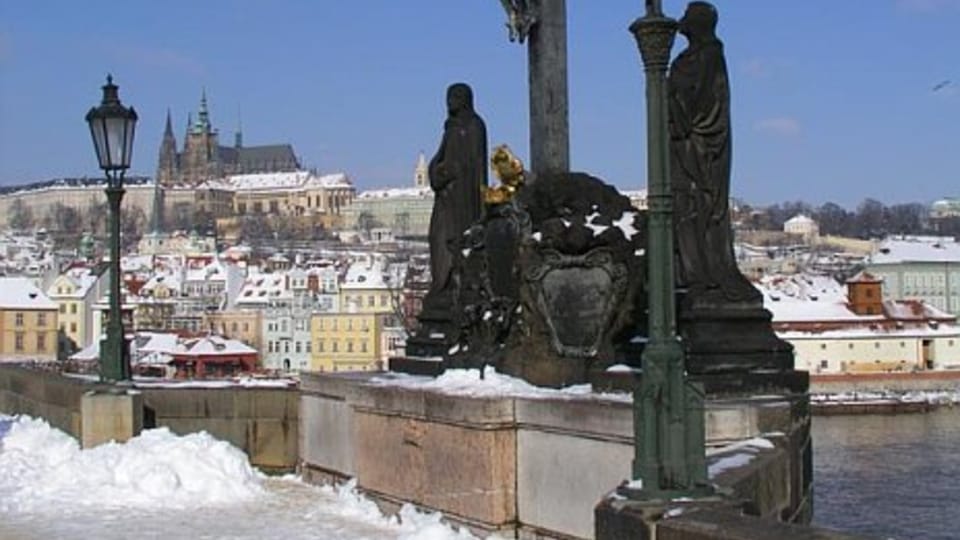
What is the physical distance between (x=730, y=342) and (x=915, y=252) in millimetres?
129379

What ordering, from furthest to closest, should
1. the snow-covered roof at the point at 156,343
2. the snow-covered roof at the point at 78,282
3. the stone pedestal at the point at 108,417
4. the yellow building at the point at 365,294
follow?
1. the snow-covered roof at the point at 78,282
2. the yellow building at the point at 365,294
3. the snow-covered roof at the point at 156,343
4. the stone pedestal at the point at 108,417

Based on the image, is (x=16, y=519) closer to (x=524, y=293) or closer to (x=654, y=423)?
(x=524, y=293)

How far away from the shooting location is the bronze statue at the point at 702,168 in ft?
35.8

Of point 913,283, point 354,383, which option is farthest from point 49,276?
point 354,383

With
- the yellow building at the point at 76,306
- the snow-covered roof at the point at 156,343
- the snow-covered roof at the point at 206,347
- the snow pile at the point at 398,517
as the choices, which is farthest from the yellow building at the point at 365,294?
the snow pile at the point at 398,517

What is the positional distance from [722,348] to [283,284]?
122m

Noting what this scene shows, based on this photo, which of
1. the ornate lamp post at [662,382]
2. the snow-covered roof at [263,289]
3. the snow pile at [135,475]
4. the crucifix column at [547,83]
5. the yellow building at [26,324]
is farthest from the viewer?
the snow-covered roof at [263,289]

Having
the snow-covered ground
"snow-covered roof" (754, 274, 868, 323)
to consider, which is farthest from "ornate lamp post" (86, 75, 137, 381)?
"snow-covered roof" (754, 274, 868, 323)

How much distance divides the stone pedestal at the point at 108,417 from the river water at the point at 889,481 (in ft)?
23.9

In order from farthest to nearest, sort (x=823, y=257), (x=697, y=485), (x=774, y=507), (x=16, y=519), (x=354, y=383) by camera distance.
A: (x=823, y=257) < (x=354, y=383) < (x=16, y=519) < (x=774, y=507) < (x=697, y=485)

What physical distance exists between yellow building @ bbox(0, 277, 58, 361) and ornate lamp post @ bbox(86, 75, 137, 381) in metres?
96.2

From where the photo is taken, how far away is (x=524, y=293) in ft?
36.0

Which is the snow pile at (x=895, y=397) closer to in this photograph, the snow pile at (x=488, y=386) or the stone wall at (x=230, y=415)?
the stone wall at (x=230, y=415)

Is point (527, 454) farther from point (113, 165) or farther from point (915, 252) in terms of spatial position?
point (915, 252)
